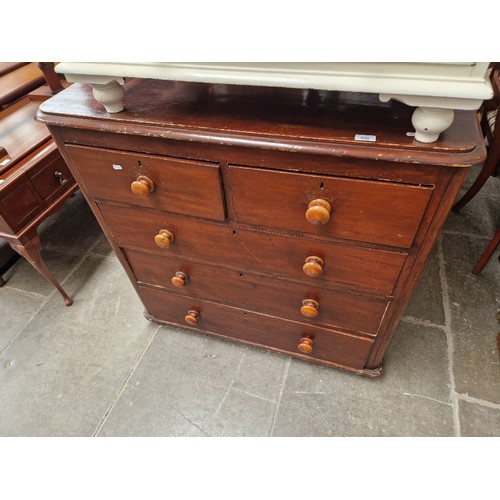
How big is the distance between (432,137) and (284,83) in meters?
0.31

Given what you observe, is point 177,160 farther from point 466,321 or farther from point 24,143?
point 466,321

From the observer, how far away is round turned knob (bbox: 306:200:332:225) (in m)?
0.77

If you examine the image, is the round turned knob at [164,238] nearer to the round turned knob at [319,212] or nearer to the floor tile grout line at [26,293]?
the round turned knob at [319,212]

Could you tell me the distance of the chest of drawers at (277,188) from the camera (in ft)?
2.33

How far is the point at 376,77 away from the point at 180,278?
0.87 meters

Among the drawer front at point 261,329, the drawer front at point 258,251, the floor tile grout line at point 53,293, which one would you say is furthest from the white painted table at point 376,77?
the floor tile grout line at point 53,293

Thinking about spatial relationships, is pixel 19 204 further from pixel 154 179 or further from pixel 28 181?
pixel 154 179

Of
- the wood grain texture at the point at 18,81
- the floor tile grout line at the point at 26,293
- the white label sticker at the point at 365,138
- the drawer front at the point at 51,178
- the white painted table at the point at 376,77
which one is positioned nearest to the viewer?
the white painted table at the point at 376,77

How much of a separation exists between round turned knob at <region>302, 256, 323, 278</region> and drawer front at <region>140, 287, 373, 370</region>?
37 cm

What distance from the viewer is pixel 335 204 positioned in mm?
786

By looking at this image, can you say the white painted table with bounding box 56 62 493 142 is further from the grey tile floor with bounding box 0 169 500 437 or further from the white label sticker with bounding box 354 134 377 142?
the grey tile floor with bounding box 0 169 500 437

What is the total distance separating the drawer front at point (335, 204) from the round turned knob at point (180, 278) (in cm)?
43
